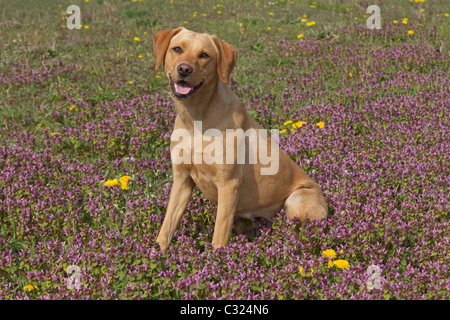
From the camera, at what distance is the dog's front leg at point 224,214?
13.7 feet

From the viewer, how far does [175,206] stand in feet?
14.7

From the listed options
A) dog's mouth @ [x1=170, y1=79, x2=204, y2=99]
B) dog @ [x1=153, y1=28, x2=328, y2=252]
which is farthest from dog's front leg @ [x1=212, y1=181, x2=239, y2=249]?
dog's mouth @ [x1=170, y1=79, x2=204, y2=99]

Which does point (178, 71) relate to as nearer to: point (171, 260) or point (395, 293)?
point (171, 260)

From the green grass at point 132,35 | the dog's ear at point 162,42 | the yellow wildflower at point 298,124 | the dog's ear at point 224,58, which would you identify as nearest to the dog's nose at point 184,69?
the dog's ear at point 224,58

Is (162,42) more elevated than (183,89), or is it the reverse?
(162,42)

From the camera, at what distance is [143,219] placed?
4.56 metres

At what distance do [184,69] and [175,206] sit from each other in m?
1.31

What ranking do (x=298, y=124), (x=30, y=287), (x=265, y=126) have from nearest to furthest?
1. (x=30, y=287)
2. (x=298, y=124)
3. (x=265, y=126)

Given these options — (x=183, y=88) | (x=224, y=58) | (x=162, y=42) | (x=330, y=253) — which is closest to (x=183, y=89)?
(x=183, y=88)

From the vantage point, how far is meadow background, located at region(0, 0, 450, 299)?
3510mm

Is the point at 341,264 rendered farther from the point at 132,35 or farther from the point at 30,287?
the point at 132,35

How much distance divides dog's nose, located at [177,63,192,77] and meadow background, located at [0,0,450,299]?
1.34m

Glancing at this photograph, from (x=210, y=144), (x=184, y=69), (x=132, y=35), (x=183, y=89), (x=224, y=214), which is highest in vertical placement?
(x=184, y=69)

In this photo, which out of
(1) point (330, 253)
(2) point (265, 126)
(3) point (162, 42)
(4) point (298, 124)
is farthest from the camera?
(2) point (265, 126)
